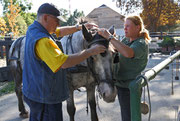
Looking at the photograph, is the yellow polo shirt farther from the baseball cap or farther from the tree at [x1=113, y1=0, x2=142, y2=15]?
the tree at [x1=113, y1=0, x2=142, y2=15]

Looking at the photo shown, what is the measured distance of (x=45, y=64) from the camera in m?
1.90

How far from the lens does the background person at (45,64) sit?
1769 millimetres

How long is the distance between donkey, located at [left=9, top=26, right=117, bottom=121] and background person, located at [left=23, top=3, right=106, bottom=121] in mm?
237

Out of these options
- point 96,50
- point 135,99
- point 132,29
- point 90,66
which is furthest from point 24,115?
point 135,99

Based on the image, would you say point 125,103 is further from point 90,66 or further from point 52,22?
point 52,22

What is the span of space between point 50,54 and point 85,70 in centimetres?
109

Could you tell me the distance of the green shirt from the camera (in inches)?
81.0

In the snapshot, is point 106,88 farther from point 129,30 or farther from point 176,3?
point 176,3

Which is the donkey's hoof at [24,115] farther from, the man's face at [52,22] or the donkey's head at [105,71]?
the man's face at [52,22]

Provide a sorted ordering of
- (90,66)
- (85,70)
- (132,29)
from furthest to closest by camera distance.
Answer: (85,70) < (90,66) < (132,29)

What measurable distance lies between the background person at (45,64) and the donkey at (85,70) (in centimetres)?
24

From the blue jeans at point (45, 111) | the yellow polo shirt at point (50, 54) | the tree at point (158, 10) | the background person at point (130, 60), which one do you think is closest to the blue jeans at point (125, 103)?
the background person at point (130, 60)

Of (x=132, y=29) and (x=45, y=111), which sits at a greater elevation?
(x=132, y=29)

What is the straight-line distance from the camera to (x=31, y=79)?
1982 millimetres
